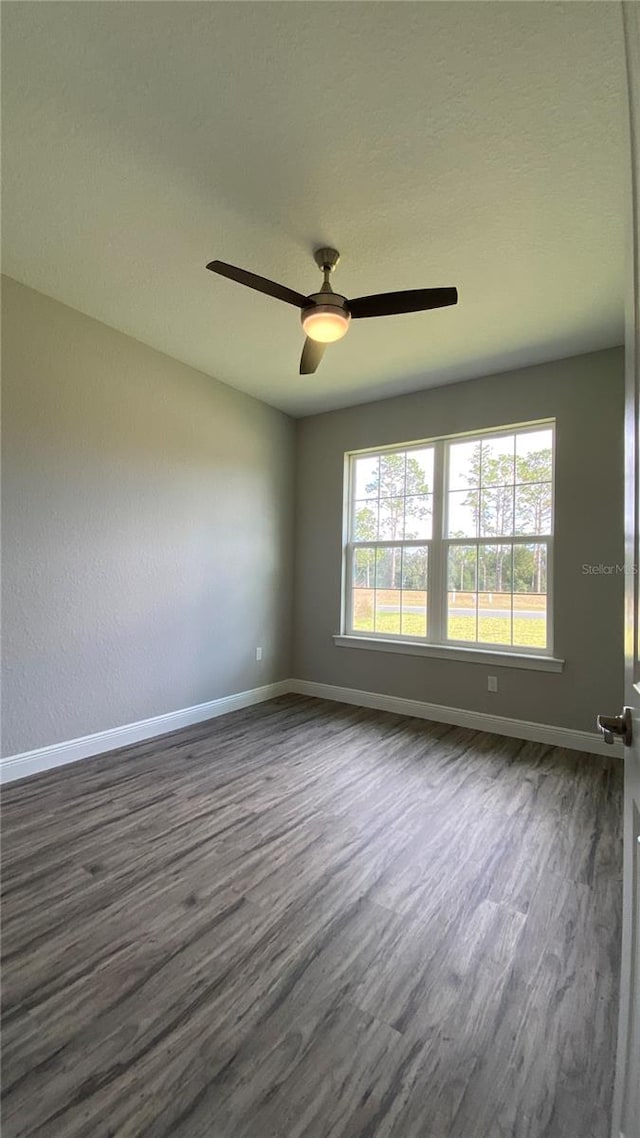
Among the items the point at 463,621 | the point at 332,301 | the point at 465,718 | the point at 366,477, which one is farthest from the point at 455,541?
the point at 332,301

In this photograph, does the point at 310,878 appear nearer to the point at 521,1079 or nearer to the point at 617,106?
the point at 521,1079

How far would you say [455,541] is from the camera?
377 centimetres

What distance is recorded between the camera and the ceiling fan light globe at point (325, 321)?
2.04m

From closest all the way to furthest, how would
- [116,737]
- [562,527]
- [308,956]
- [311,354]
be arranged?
[308,956] → [311,354] → [116,737] → [562,527]

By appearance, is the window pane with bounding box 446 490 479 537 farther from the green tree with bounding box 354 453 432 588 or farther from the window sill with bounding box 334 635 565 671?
the window sill with bounding box 334 635 565 671

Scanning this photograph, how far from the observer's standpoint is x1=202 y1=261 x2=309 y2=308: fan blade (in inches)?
71.7

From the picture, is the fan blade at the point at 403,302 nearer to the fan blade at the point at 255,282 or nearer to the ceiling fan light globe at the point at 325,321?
the ceiling fan light globe at the point at 325,321

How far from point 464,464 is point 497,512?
0.51m

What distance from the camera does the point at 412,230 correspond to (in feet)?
6.79

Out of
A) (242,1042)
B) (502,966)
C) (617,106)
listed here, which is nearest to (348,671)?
(502,966)

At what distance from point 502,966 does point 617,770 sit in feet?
6.36

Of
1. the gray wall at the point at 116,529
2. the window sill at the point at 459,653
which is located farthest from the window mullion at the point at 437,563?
the gray wall at the point at 116,529

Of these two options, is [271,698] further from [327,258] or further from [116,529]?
[327,258]

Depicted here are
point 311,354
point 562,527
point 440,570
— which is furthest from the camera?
point 440,570
